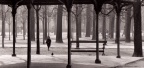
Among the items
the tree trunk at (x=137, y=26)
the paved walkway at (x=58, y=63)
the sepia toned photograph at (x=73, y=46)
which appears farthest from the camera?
the tree trunk at (x=137, y=26)

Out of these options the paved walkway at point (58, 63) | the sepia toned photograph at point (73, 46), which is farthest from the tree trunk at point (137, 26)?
the paved walkway at point (58, 63)

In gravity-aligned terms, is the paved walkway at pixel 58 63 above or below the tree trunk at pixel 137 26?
below

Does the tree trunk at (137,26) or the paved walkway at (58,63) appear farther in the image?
the tree trunk at (137,26)

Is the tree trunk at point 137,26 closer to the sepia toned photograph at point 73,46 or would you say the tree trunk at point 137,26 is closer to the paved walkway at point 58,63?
the sepia toned photograph at point 73,46

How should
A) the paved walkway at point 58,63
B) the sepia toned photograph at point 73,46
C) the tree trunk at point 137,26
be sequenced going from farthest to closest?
the tree trunk at point 137,26, the sepia toned photograph at point 73,46, the paved walkway at point 58,63

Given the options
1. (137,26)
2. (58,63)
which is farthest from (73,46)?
A: (58,63)

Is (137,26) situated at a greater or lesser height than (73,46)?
greater

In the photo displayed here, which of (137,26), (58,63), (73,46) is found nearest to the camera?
(58,63)

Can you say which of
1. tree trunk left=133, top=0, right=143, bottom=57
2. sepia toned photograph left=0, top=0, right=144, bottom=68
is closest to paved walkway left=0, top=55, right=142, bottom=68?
sepia toned photograph left=0, top=0, right=144, bottom=68

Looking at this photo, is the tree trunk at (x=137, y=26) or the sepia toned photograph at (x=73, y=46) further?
the tree trunk at (x=137, y=26)

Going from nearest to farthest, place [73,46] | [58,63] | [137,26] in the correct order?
1. [58,63]
2. [137,26]
3. [73,46]

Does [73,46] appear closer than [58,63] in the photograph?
No

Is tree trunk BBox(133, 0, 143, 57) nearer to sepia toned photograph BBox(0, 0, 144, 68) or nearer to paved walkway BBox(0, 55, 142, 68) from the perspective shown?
sepia toned photograph BBox(0, 0, 144, 68)

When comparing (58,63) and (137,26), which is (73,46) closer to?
(137,26)
